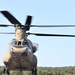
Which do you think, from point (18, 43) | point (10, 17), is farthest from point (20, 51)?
point (10, 17)

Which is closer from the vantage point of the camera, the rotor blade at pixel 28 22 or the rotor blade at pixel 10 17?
the rotor blade at pixel 10 17

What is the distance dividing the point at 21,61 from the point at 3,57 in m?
2.21

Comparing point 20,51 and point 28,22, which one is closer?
point 20,51

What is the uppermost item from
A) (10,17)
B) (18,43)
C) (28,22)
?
(10,17)

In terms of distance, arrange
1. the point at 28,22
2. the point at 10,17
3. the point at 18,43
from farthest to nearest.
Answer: the point at 28,22 < the point at 10,17 < the point at 18,43

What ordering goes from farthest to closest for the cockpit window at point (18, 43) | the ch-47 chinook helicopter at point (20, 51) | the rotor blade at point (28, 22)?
the rotor blade at point (28, 22), the cockpit window at point (18, 43), the ch-47 chinook helicopter at point (20, 51)

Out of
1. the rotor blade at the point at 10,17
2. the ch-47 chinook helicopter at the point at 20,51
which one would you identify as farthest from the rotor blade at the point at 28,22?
the rotor blade at the point at 10,17

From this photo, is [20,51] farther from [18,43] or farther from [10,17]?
[10,17]

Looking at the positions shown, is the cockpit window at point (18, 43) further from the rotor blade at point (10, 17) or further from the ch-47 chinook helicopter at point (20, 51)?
the rotor blade at point (10, 17)

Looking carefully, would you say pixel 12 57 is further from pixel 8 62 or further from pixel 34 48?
pixel 34 48

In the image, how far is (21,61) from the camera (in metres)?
29.9

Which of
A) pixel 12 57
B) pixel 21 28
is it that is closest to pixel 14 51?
pixel 12 57

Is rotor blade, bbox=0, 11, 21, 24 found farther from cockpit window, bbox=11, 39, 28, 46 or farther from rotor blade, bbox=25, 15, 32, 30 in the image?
cockpit window, bbox=11, 39, 28, 46

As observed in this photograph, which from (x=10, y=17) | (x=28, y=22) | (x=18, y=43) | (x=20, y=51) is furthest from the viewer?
(x=28, y=22)
